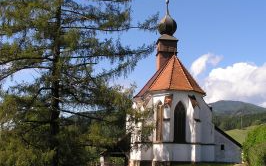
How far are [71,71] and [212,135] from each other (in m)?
21.2

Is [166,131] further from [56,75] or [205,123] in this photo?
[56,75]

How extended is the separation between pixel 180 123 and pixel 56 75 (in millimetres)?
19461

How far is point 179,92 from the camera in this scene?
3064cm

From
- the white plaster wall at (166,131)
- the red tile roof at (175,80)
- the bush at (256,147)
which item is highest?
the red tile roof at (175,80)

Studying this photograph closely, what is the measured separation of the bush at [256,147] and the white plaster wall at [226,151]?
15.2 m

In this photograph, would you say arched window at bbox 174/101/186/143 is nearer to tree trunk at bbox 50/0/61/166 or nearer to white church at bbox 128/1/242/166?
white church at bbox 128/1/242/166

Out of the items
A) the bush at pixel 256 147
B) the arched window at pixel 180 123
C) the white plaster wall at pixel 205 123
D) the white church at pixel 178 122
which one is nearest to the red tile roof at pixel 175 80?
the white church at pixel 178 122

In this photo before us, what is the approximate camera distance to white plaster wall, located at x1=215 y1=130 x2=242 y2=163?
33.7 meters

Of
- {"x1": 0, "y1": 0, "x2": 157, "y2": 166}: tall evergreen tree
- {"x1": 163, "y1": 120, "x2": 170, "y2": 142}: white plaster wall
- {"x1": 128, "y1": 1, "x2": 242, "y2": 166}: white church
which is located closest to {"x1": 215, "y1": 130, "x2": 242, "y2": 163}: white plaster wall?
{"x1": 128, "y1": 1, "x2": 242, "y2": 166}: white church

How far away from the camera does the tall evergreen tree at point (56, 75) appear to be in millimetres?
11523

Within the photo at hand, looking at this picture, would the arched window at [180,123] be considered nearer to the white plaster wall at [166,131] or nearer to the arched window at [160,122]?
the white plaster wall at [166,131]

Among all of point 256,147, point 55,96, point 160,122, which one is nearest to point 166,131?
point 160,122

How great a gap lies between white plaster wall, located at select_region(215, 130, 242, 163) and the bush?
15.2 metres

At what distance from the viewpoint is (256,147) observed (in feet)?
52.3
